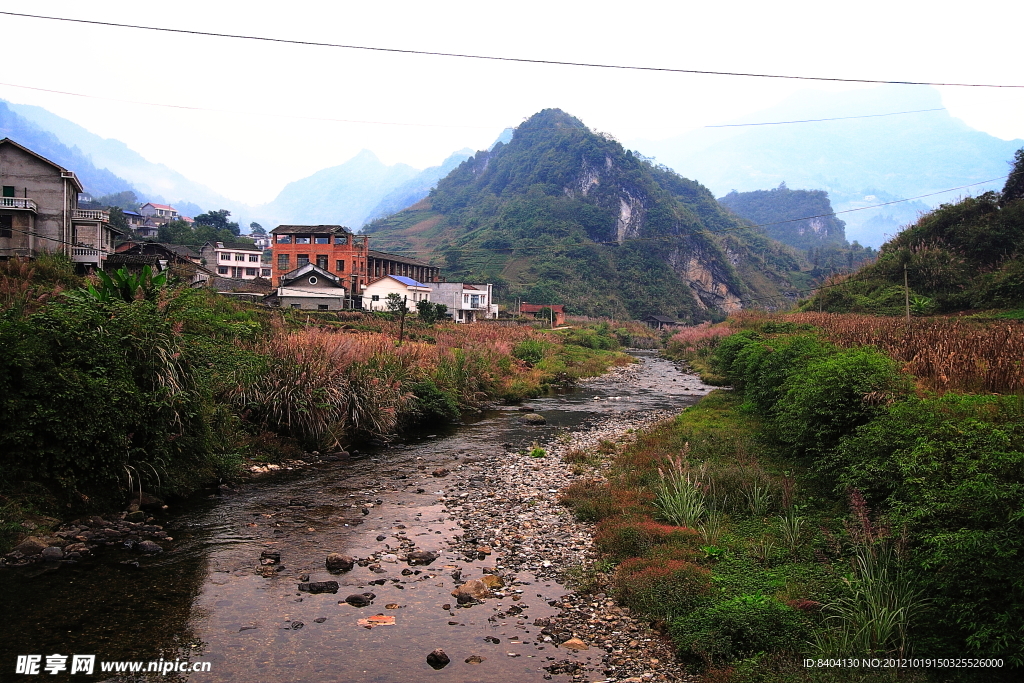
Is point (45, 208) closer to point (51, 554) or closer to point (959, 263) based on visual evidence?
point (51, 554)

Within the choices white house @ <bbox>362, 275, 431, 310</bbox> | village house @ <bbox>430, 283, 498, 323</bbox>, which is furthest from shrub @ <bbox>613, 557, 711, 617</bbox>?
village house @ <bbox>430, 283, 498, 323</bbox>

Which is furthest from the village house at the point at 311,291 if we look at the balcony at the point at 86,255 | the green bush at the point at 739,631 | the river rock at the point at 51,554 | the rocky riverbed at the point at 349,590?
the green bush at the point at 739,631

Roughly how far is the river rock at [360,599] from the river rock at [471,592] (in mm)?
1153

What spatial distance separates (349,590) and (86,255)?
43354 mm

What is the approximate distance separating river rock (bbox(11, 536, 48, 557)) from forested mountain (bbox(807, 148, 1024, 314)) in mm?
39122

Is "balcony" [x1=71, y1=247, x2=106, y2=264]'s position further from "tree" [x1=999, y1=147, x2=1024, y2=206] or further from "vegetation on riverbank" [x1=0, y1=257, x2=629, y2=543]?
"tree" [x1=999, y1=147, x2=1024, y2=206]

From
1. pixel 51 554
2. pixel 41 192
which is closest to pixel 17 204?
pixel 41 192

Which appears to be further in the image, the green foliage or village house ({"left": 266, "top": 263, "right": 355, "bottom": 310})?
village house ({"left": 266, "top": 263, "right": 355, "bottom": 310})

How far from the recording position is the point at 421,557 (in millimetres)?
9875

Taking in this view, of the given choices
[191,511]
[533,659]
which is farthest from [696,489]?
[191,511]

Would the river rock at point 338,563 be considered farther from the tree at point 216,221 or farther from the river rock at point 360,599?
the tree at point 216,221

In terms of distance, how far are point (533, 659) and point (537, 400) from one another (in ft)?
70.8

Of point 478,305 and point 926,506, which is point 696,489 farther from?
point 478,305

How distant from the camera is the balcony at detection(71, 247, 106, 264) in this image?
135 feet
